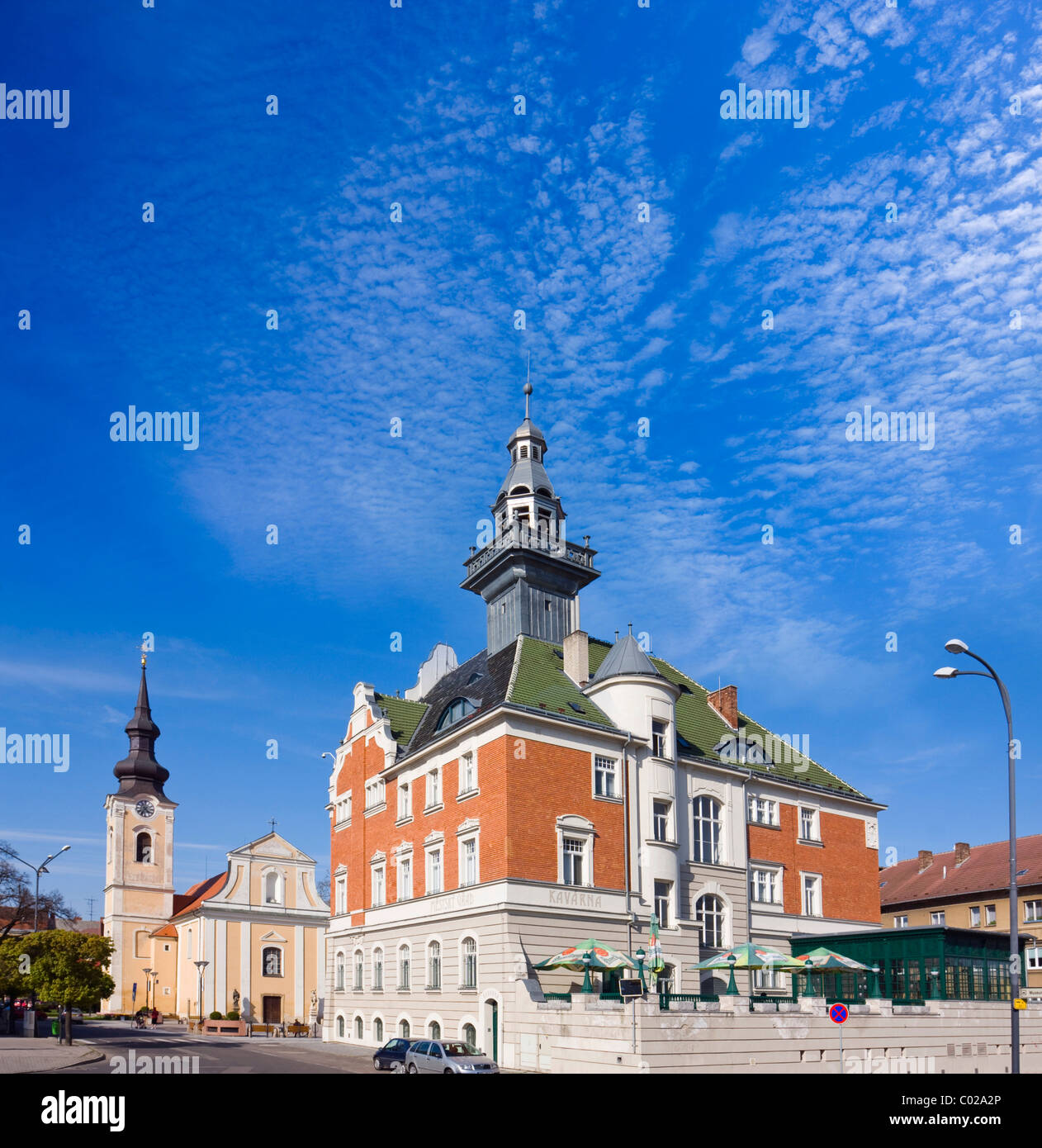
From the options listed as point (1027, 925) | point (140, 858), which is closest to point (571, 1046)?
point (1027, 925)

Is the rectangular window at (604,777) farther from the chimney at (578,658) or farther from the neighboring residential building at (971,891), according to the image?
the neighboring residential building at (971,891)

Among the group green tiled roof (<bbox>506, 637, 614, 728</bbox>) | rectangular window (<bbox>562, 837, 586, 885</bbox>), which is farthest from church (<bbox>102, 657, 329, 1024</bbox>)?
rectangular window (<bbox>562, 837, 586, 885</bbox>)

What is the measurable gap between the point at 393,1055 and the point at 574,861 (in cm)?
967

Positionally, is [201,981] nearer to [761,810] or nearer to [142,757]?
[142,757]

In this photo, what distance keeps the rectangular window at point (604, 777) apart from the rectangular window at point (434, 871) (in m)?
6.90

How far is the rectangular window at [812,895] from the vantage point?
47.9 metres

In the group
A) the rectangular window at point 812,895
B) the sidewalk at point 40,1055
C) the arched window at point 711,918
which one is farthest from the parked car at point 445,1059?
the rectangular window at point 812,895

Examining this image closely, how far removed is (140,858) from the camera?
8769cm

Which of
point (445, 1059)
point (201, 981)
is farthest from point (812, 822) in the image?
point (201, 981)

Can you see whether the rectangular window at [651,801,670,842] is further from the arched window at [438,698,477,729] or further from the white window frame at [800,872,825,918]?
the white window frame at [800,872,825,918]

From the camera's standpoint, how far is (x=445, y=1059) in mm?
28562

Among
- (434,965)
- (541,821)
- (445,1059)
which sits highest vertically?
(541,821)
